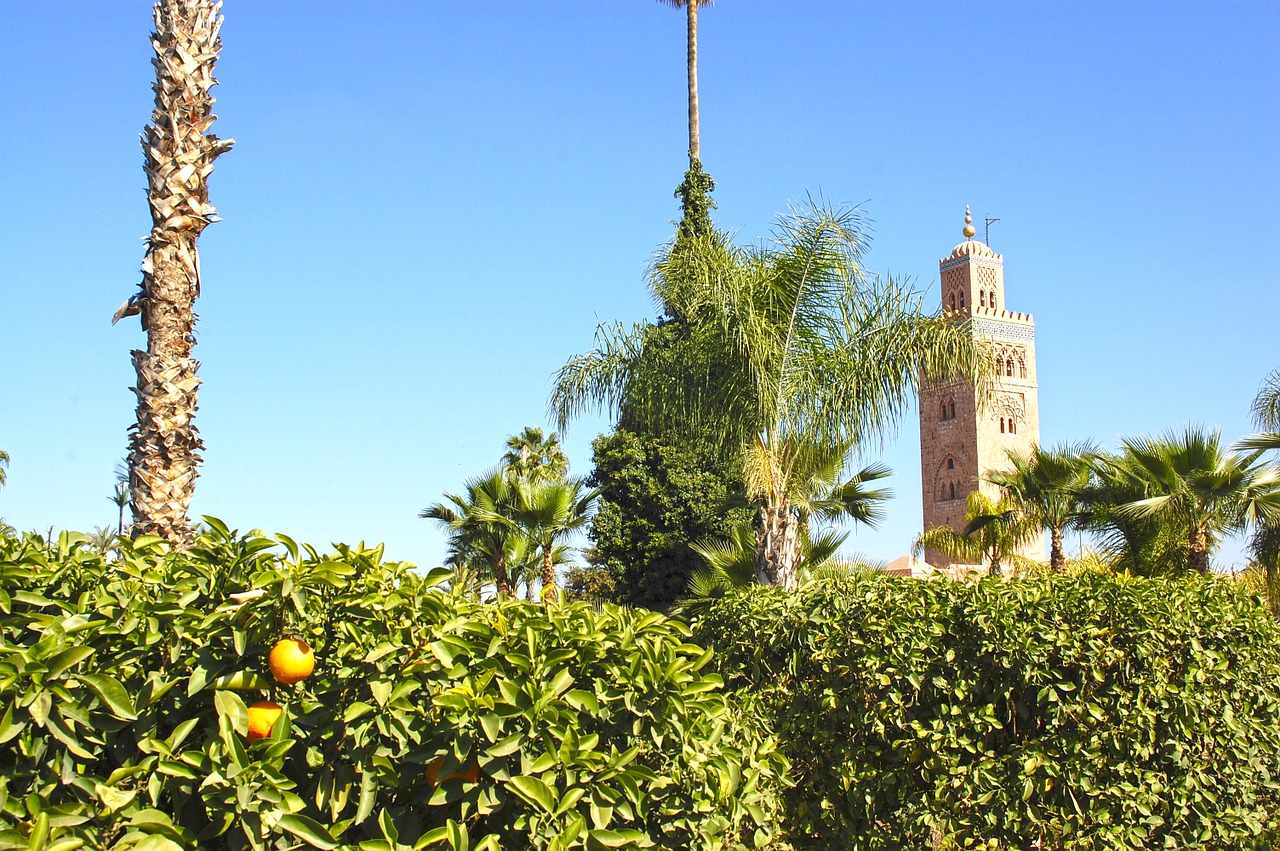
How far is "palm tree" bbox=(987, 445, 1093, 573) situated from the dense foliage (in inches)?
208

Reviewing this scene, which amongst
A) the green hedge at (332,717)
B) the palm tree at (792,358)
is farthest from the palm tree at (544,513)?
the green hedge at (332,717)

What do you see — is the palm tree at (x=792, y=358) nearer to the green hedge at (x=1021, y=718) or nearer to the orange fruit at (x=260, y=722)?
the green hedge at (x=1021, y=718)

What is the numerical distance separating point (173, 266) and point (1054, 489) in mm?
13546

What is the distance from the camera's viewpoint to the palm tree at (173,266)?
693 cm

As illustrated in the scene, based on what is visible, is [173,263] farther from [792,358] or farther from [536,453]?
[536,453]

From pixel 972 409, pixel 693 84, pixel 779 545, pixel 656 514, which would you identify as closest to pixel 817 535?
pixel 779 545

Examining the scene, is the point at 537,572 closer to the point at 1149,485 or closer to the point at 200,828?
the point at 1149,485

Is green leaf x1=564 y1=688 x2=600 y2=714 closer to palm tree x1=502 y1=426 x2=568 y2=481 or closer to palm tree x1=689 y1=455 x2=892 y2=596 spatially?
palm tree x1=689 y1=455 x2=892 y2=596

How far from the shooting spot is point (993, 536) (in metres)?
19.5

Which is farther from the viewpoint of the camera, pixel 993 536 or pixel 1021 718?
pixel 993 536

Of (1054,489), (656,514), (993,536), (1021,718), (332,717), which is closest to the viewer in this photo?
(332,717)

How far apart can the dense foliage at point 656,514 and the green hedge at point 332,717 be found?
1732cm

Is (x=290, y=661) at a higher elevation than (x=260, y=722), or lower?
higher

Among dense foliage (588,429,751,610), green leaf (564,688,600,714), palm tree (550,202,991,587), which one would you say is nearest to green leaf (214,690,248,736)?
green leaf (564,688,600,714)
